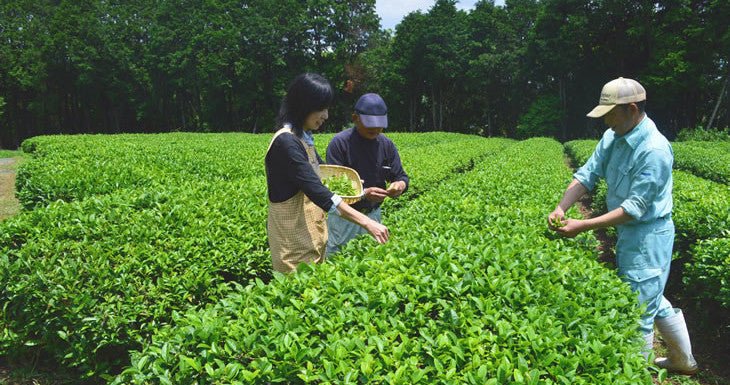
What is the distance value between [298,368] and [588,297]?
1510 mm

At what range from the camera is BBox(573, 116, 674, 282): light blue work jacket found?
299 centimetres

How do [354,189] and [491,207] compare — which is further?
[491,207]

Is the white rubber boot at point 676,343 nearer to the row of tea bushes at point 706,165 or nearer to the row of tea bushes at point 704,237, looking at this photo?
the row of tea bushes at point 704,237

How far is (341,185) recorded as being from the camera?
11.3ft

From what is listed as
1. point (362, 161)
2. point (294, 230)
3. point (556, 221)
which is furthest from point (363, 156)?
point (556, 221)

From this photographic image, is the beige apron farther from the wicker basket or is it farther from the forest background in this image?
the forest background

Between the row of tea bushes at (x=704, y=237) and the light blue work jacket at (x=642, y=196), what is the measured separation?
3.93ft

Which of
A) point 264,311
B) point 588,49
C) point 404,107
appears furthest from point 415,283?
point 404,107

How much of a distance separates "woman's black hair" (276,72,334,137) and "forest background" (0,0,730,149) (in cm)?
4184

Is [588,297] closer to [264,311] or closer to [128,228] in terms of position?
[264,311]

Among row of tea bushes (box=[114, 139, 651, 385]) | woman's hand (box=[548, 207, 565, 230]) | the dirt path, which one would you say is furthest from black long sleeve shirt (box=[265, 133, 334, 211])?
the dirt path

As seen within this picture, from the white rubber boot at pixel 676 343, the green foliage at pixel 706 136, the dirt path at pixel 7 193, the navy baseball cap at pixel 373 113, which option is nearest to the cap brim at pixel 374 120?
the navy baseball cap at pixel 373 113

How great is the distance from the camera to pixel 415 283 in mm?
2434

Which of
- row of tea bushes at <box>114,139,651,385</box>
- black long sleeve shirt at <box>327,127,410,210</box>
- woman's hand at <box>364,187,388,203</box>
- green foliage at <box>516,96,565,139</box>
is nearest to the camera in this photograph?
row of tea bushes at <box>114,139,651,385</box>
